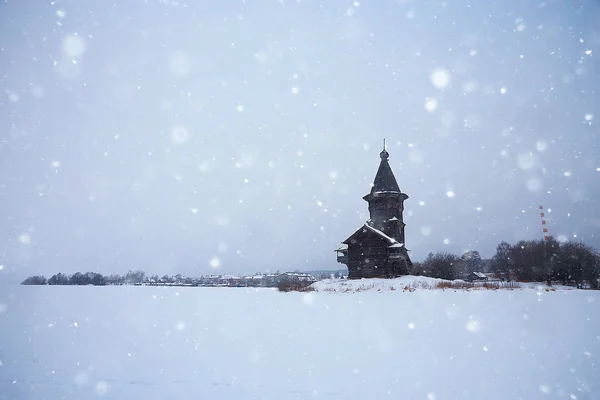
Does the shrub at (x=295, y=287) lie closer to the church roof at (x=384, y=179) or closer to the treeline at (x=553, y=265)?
the church roof at (x=384, y=179)

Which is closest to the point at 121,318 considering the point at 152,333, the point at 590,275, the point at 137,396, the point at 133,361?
the point at 152,333

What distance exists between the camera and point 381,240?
30.3m

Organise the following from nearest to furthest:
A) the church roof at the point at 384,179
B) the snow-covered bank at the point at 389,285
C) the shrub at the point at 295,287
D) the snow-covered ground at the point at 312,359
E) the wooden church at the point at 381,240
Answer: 1. the snow-covered ground at the point at 312,359
2. the snow-covered bank at the point at 389,285
3. the shrub at the point at 295,287
4. the wooden church at the point at 381,240
5. the church roof at the point at 384,179

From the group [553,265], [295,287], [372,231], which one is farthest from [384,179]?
[553,265]

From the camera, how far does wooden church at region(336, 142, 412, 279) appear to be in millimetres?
30094

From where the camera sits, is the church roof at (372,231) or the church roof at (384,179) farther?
the church roof at (384,179)

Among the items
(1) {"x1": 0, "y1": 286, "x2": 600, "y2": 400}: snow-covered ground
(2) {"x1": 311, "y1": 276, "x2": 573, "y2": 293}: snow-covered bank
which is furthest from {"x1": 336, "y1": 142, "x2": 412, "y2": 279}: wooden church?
(1) {"x1": 0, "y1": 286, "x2": 600, "y2": 400}: snow-covered ground

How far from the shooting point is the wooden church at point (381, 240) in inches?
1185

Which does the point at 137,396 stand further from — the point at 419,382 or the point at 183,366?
the point at 419,382

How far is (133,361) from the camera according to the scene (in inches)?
249

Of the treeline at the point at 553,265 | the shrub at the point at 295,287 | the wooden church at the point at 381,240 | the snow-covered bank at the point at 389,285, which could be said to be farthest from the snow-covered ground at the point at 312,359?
the treeline at the point at 553,265

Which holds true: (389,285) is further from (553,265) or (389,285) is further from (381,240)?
(553,265)

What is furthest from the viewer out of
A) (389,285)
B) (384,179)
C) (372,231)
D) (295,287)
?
(384,179)

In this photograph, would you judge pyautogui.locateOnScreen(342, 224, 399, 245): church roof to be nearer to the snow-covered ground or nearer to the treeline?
the treeline
